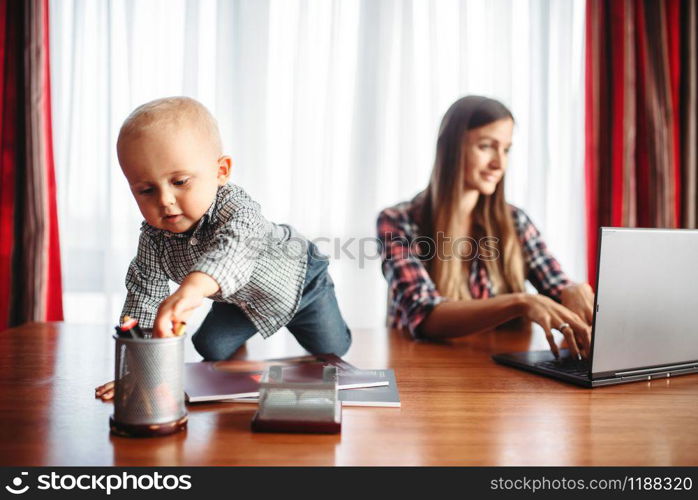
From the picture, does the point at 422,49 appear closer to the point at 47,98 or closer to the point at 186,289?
the point at 47,98

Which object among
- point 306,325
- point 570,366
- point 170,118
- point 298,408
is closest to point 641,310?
point 570,366

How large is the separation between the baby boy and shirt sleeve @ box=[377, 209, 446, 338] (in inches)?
9.6

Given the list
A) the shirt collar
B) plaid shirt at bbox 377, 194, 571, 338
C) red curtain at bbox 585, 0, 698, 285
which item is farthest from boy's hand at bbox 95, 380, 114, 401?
red curtain at bbox 585, 0, 698, 285

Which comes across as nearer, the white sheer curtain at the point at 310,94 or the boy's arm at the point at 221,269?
the boy's arm at the point at 221,269

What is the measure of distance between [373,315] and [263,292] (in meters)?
1.46

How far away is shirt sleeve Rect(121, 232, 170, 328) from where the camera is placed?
113 cm

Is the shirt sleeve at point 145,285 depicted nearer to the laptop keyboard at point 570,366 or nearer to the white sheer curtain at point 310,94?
the laptop keyboard at point 570,366

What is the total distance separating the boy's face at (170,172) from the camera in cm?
94

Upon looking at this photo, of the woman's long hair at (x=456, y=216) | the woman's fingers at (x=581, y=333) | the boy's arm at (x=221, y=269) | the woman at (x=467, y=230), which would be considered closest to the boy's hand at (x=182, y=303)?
the boy's arm at (x=221, y=269)

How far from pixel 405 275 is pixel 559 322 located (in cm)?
55

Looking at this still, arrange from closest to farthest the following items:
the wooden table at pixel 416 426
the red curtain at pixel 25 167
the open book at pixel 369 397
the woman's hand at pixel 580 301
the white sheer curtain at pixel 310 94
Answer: the wooden table at pixel 416 426 → the open book at pixel 369 397 → the woman's hand at pixel 580 301 → the red curtain at pixel 25 167 → the white sheer curtain at pixel 310 94

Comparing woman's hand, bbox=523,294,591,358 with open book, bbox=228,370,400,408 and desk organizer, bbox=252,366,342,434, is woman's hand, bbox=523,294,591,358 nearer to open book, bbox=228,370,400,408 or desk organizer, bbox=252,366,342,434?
open book, bbox=228,370,400,408

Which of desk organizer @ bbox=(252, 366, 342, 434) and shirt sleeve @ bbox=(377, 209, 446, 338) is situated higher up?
shirt sleeve @ bbox=(377, 209, 446, 338)

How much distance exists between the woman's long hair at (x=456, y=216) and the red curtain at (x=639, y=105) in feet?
3.62
